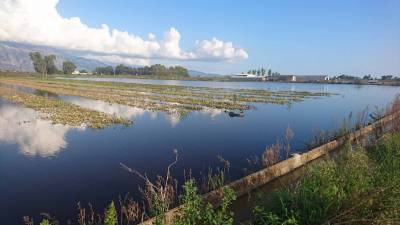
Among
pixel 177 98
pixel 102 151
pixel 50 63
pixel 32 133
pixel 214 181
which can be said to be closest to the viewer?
pixel 214 181

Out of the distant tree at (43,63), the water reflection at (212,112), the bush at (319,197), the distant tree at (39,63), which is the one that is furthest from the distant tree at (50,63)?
the bush at (319,197)

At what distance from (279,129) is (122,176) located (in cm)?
1765

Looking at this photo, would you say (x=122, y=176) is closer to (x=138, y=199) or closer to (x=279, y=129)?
(x=138, y=199)

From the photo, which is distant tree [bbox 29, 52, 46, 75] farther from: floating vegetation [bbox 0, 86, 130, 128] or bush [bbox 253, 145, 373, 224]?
bush [bbox 253, 145, 373, 224]

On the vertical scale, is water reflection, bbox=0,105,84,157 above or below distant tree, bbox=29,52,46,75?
below

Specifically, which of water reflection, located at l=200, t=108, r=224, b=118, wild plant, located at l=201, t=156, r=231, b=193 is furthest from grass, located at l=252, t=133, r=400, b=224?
water reflection, located at l=200, t=108, r=224, b=118

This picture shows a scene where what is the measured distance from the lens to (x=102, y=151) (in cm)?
1962

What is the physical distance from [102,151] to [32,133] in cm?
689

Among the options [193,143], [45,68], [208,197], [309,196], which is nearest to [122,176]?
[208,197]

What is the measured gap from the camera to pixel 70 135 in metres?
23.2

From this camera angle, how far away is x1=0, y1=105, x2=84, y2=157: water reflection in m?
19.5

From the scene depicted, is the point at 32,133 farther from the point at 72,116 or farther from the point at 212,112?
the point at 212,112

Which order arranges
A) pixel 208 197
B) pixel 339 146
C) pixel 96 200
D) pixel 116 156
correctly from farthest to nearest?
pixel 339 146, pixel 116 156, pixel 96 200, pixel 208 197

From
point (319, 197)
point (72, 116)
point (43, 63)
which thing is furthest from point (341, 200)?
point (43, 63)
